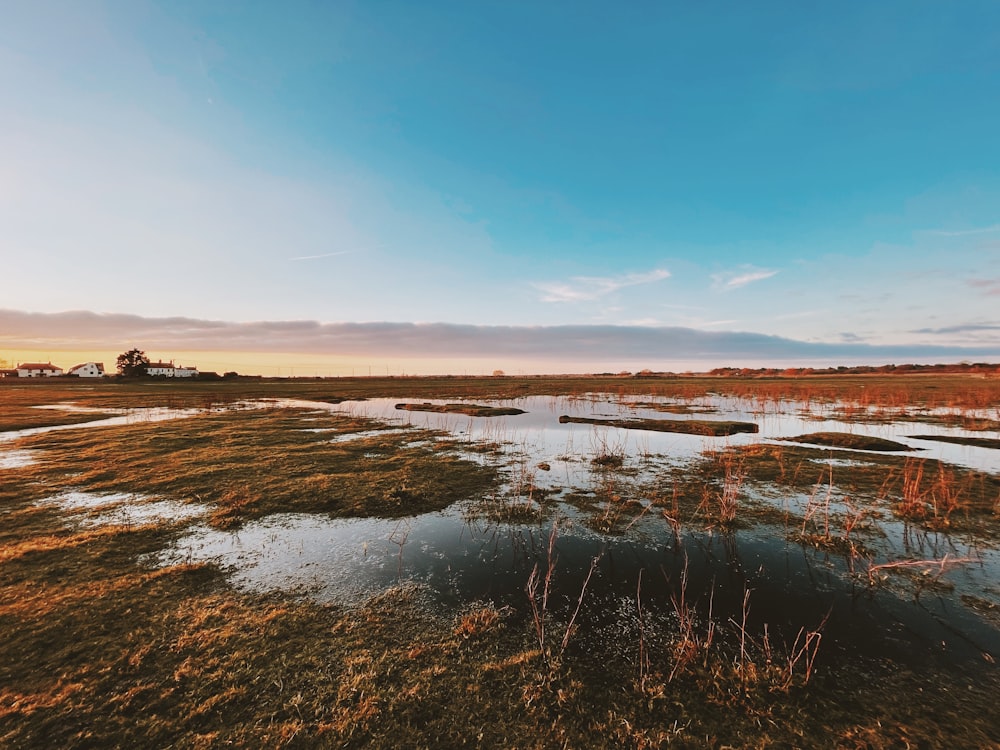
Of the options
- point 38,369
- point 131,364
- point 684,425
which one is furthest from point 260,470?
point 38,369

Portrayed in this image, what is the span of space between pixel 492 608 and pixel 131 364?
547 feet

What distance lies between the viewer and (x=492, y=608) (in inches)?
320

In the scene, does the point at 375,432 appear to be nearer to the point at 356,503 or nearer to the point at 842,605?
the point at 356,503

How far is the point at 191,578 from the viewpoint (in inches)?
358

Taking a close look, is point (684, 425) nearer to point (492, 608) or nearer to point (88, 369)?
→ point (492, 608)

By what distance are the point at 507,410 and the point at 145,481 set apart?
106 feet

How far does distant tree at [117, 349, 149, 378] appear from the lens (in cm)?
12662

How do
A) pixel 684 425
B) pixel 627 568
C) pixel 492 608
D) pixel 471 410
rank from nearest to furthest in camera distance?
pixel 492 608 → pixel 627 568 → pixel 684 425 → pixel 471 410

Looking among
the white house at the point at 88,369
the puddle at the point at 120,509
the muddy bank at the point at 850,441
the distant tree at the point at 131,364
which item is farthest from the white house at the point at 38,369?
the muddy bank at the point at 850,441

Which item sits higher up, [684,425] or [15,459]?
[15,459]

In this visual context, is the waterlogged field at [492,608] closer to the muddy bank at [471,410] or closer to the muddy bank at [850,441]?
the muddy bank at [850,441]

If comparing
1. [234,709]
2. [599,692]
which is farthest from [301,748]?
[599,692]

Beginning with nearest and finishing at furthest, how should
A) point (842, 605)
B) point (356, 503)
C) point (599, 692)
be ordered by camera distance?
point (599, 692), point (842, 605), point (356, 503)

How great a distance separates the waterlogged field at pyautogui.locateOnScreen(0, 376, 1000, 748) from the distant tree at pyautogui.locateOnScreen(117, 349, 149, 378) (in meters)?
145
